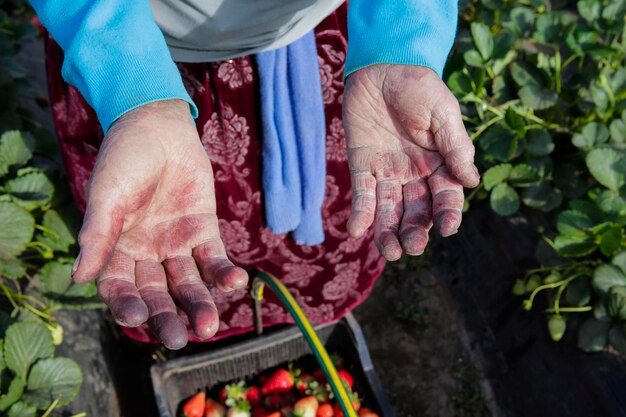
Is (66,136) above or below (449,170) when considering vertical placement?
below

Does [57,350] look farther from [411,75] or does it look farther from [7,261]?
[411,75]

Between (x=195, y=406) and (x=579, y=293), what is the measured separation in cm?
104

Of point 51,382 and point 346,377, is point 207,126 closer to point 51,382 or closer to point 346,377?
point 51,382

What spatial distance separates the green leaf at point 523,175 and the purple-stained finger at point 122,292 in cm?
129

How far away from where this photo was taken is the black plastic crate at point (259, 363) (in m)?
1.60

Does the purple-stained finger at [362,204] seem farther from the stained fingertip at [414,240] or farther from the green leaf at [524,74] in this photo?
the green leaf at [524,74]

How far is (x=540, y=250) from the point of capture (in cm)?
180

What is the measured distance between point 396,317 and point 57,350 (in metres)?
1.04

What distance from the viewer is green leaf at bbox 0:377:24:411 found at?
1.27m

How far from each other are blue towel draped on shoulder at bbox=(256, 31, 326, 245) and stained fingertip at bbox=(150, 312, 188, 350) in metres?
0.50

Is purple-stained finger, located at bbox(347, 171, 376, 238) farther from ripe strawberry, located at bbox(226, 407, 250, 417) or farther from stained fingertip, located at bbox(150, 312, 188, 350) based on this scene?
ripe strawberry, located at bbox(226, 407, 250, 417)

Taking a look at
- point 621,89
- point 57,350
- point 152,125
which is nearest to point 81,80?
point 152,125

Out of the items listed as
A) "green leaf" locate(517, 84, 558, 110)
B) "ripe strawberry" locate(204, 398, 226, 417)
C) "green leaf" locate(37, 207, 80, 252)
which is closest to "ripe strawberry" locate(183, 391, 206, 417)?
"ripe strawberry" locate(204, 398, 226, 417)

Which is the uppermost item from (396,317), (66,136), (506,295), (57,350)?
(66,136)
